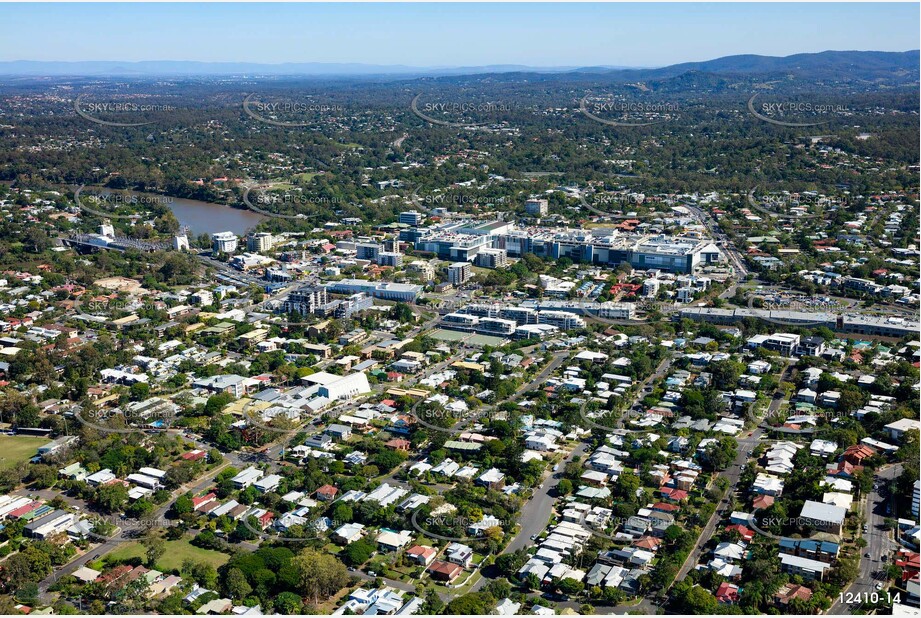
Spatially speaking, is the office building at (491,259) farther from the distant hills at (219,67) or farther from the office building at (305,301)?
the distant hills at (219,67)

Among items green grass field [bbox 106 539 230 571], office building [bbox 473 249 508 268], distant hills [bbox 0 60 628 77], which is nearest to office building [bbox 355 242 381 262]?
office building [bbox 473 249 508 268]

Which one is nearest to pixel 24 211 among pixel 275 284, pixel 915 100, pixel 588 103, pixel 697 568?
pixel 275 284

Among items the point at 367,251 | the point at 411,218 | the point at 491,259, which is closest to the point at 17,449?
the point at 367,251

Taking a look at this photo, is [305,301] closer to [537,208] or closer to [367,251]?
[367,251]

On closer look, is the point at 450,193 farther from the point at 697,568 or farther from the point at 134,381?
the point at 697,568

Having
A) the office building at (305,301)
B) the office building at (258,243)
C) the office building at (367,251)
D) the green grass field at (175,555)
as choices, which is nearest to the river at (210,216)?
the office building at (258,243)

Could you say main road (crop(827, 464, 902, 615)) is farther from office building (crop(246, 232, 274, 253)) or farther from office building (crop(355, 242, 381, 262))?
office building (crop(246, 232, 274, 253))
